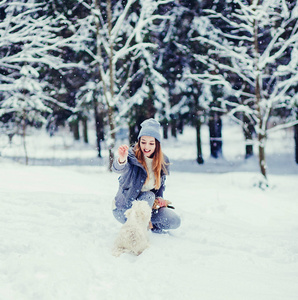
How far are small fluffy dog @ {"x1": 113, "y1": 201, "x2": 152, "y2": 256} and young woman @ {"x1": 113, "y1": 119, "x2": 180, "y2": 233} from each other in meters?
0.39

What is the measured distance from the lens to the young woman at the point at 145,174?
144 inches

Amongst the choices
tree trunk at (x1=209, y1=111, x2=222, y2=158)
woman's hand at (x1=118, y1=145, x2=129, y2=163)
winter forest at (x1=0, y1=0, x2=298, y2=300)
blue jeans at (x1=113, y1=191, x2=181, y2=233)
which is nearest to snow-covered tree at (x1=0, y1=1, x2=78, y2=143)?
winter forest at (x1=0, y1=0, x2=298, y2=300)

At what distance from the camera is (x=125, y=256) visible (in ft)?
10.4

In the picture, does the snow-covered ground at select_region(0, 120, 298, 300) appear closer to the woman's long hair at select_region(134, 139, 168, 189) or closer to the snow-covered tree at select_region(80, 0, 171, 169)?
the woman's long hair at select_region(134, 139, 168, 189)

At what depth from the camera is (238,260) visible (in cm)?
345

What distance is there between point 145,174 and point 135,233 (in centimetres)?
75

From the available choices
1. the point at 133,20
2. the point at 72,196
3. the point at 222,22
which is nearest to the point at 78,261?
the point at 72,196

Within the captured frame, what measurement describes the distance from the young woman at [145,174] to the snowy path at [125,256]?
1.15 feet

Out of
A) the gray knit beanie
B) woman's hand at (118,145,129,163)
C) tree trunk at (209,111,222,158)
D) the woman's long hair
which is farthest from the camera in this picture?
tree trunk at (209,111,222,158)

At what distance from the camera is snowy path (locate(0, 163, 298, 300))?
8.31 feet

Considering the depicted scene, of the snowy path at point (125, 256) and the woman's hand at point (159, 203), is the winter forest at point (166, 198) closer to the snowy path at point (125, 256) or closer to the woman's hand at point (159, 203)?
the snowy path at point (125, 256)

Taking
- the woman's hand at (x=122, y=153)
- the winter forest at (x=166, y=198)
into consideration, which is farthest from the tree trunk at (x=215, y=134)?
the woman's hand at (x=122, y=153)

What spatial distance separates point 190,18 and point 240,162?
7.06 metres

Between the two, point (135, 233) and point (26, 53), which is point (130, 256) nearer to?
point (135, 233)
